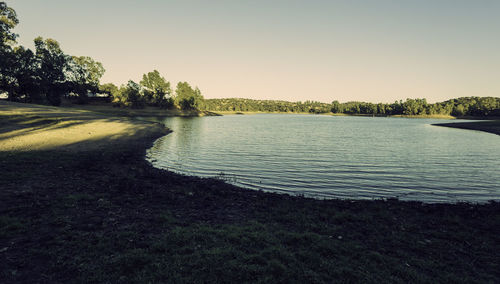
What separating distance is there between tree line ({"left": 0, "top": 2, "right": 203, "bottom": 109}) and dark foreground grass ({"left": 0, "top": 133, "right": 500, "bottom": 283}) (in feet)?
229

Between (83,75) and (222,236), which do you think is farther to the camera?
(83,75)

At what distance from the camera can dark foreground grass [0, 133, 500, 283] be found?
7.36 metres

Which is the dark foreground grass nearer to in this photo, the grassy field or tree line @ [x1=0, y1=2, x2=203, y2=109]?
the grassy field

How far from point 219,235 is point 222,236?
0.17 m

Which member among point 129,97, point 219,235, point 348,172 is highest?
point 129,97

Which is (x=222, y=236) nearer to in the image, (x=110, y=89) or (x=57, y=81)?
(x=57, y=81)

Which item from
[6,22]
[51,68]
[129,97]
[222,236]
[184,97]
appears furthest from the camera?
[184,97]

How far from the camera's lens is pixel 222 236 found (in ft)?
32.0

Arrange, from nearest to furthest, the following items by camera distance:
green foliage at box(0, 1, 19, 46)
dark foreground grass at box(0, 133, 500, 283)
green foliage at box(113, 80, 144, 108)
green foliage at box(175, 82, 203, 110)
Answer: dark foreground grass at box(0, 133, 500, 283)
green foliage at box(0, 1, 19, 46)
green foliage at box(113, 80, 144, 108)
green foliage at box(175, 82, 203, 110)

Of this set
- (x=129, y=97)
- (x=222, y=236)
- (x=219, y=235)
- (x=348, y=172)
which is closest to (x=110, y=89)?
(x=129, y=97)

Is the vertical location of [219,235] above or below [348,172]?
above

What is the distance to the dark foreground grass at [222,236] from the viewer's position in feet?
24.2

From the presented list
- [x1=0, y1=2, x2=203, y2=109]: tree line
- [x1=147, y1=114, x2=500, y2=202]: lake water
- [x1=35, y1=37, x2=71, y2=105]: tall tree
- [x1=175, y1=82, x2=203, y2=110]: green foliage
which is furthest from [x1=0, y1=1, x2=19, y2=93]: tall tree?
[x1=175, y1=82, x2=203, y2=110]: green foliage

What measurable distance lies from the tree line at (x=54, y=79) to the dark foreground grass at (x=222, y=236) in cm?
6970
